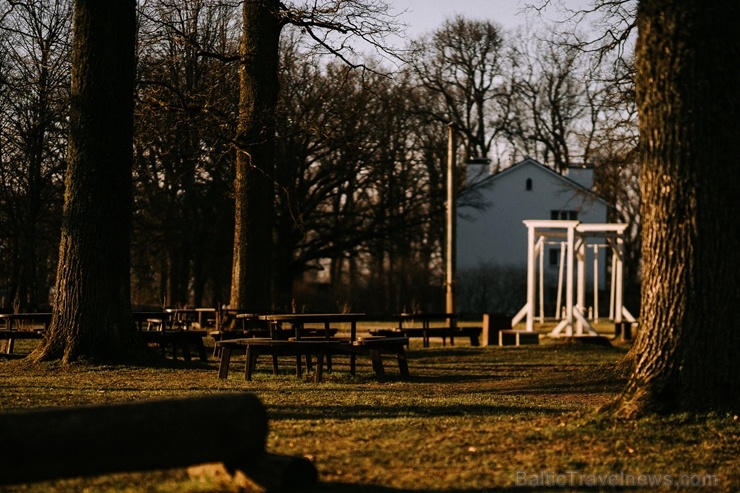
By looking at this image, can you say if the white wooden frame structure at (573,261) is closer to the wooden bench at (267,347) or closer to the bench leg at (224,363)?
the wooden bench at (267,347)

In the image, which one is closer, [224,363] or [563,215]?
[224,363]

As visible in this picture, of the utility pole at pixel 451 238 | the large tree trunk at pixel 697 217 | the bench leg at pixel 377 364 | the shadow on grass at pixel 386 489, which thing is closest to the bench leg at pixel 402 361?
the bench leg at pixel 377 364

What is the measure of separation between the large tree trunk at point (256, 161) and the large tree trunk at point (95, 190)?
4363 millimetres

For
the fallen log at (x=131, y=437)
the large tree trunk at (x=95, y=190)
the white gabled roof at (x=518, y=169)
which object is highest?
the white gabled roof at (x=518, y=169)

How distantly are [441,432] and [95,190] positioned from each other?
26.3 feet

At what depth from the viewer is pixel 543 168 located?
5806 centimetres

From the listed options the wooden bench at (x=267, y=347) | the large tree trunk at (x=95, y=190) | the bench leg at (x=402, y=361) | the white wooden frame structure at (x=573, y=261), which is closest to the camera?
the wooden bench at (x=267, y=347)

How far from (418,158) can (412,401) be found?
1462 inches

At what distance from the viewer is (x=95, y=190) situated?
50.0ft

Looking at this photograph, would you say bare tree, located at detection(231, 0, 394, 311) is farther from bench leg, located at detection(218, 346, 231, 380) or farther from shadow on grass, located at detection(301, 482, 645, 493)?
shadow on grass, located at detection(301, 482, 645, 493)

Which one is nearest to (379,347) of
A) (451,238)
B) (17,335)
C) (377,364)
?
(377,364)

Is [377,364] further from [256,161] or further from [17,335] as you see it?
[256,161]

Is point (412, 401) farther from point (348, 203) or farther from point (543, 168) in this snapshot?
point (543, 168)

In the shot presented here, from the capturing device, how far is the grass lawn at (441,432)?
6961 millimetres
